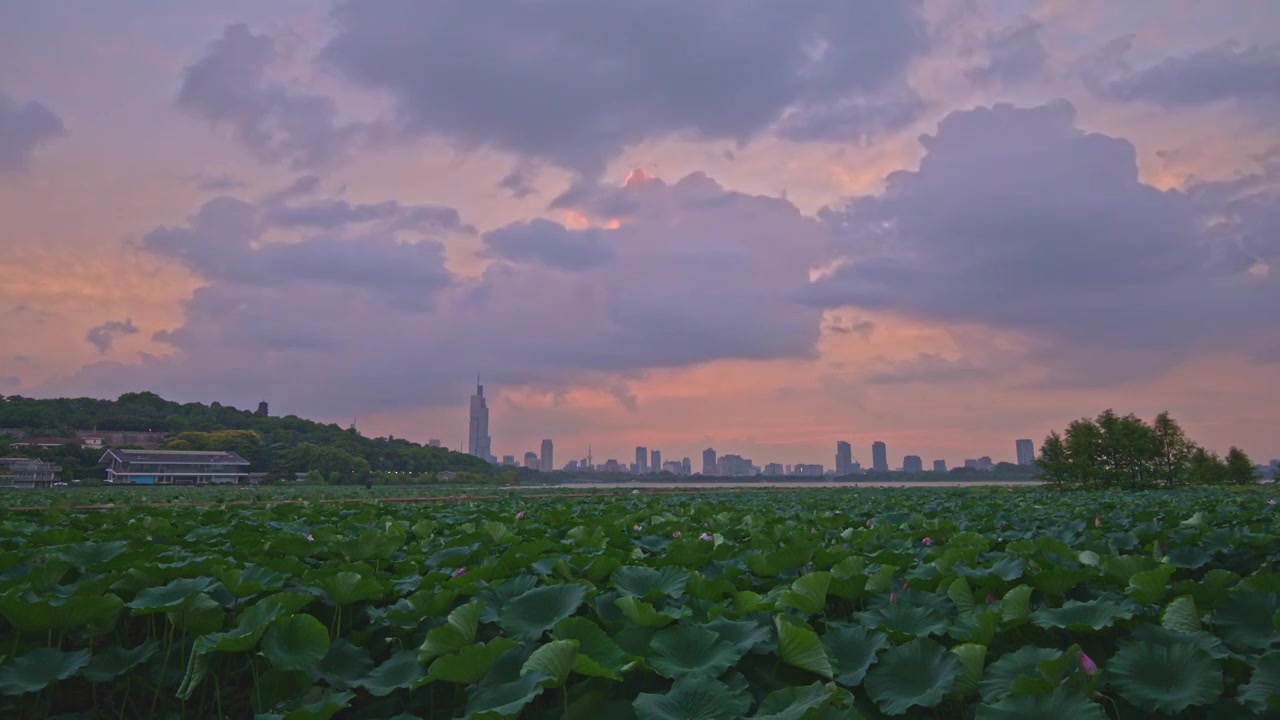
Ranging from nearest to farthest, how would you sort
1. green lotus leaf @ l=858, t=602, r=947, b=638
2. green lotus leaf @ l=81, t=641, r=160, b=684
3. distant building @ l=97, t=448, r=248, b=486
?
green lotus leaf @ l=858, t=602, r=947, b=638, green lotus leaf @ l=81, t=641, r=160, b=684, distant building @ l=97, t=448, r=248, b=486

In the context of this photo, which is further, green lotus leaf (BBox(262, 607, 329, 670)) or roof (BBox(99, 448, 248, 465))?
roof (BBox(99, 448, 248, 465))

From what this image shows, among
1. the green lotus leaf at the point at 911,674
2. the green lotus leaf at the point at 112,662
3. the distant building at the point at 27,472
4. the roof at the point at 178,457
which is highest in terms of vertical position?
the green lotus leaf at the point at 911,674

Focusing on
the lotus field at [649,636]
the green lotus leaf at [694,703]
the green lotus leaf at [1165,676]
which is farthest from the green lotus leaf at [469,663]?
the green lotus leaf at [1165,676]

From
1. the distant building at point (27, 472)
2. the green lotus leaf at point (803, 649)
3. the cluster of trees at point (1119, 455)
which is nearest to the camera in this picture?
the green lotus leaf at point (803, 649)

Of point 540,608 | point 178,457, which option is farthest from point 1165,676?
point 178,457

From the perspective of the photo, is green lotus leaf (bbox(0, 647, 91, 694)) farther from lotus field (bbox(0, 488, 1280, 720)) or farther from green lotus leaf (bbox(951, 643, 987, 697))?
green lotus leaf (bbox(951, 643, 987, 697))

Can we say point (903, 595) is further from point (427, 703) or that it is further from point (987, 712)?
point (427, 703)

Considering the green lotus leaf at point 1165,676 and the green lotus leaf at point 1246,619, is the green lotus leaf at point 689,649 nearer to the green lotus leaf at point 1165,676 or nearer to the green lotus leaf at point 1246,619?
the green lotus leaf at point 1165,676

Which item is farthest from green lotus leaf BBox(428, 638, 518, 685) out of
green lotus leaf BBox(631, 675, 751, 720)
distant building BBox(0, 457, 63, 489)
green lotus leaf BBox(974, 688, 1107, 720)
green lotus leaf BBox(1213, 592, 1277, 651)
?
distant building BBox(0, 457, 63, 489)
